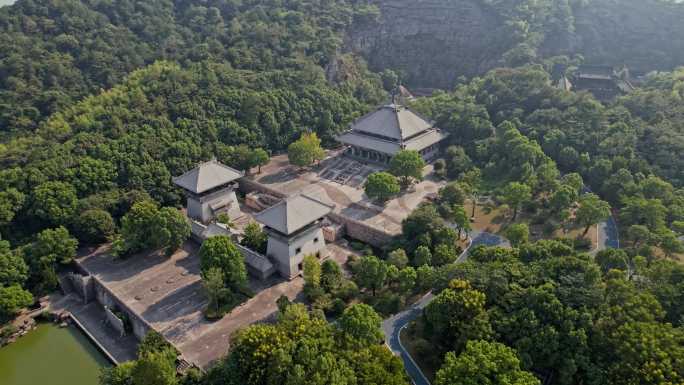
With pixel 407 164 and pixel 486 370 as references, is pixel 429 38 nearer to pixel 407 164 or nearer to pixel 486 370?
pixel 407 164

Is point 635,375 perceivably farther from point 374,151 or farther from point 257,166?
point 257,166

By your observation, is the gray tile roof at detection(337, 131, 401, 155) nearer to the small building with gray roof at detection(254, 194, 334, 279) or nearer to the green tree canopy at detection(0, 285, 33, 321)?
the small building with gray roof at detection(254, 194, 334, 279)

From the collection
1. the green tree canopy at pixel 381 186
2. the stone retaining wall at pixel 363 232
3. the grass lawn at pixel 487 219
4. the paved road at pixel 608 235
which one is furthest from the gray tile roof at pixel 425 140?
the paved road at pixel 608 235

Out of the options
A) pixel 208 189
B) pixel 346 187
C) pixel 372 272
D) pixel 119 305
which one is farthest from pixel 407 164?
pixel 119 305

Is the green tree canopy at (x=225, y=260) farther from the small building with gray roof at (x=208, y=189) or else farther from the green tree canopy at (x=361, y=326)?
the green tree canopy at (x=361, y=326)

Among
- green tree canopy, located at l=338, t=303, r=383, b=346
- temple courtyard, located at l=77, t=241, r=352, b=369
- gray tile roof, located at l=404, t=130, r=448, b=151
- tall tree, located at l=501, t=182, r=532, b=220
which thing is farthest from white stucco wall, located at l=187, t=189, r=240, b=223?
tall tree, located at l=501, t=182, r=532, b=220
